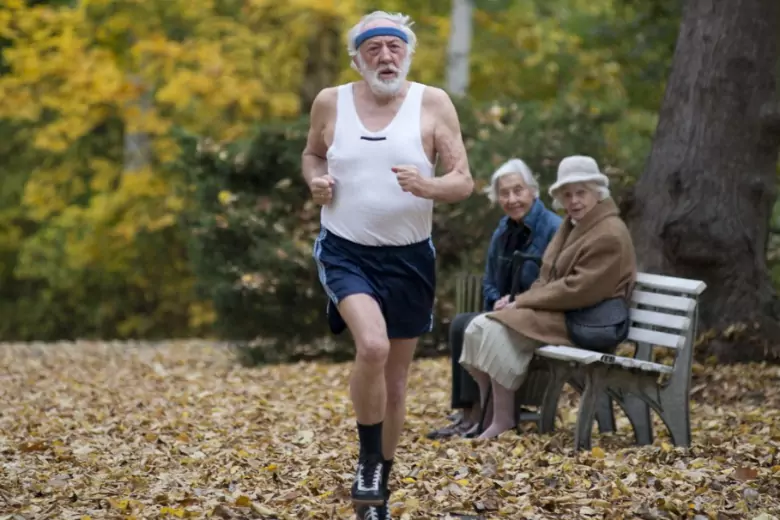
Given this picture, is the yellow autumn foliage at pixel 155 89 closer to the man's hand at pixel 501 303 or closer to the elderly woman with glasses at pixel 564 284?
the man's hand at pixel 501 303

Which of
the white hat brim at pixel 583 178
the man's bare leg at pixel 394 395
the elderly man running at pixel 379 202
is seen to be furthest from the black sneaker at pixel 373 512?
the white hat brim at pixel 583 178

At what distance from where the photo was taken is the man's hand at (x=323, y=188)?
5.00 metres

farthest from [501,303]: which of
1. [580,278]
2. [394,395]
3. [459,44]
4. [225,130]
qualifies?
[225,130]

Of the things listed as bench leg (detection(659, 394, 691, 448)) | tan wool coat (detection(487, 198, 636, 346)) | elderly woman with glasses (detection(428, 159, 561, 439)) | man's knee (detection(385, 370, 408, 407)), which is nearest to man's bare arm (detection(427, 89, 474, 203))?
man's knee (detection(385, 370, 408, 407))

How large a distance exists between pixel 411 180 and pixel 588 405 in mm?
2363

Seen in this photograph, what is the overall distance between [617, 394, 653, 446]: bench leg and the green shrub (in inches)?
188

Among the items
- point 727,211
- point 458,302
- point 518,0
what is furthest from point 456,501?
point 518,0

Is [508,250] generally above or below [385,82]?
below

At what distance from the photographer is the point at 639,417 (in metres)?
7.11

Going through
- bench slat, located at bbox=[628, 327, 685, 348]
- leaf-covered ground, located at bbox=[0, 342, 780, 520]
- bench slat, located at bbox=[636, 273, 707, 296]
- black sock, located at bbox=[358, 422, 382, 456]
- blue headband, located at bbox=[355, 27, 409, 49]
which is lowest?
leaf-covered ground, located at bbox=[0, 342, 780, 520]

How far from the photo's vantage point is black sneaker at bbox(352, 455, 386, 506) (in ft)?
16.5

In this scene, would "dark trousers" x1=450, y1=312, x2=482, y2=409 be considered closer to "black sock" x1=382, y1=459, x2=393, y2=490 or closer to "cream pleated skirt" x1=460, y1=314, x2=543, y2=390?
"cream pleated skirt" x1=460, y1=314, x2=543, y2=390

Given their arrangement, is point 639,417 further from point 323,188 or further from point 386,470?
point 323,188

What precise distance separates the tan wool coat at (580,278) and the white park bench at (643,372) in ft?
0.40
